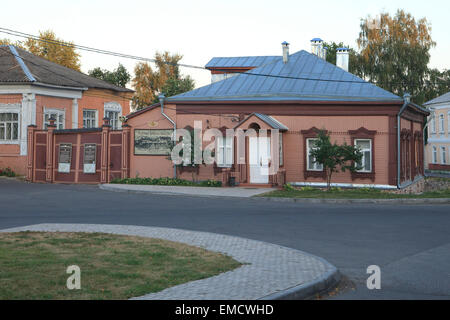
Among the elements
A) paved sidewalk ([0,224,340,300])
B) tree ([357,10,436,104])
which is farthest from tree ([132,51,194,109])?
paved sidewalk ([0,224,340,300])

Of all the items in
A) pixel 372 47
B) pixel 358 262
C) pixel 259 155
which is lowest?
pixel 358 262

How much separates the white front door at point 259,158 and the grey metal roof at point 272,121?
83 centimetres

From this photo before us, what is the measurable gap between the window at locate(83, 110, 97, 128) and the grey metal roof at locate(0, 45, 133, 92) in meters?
1.88

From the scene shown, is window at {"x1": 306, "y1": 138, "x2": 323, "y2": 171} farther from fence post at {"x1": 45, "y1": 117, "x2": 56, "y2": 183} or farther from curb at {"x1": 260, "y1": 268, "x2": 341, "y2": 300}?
curb at {"x1": 260, "y1": 268, "x2": 341, "y2": 300}

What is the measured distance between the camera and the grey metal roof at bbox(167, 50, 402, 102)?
27578 millimetres

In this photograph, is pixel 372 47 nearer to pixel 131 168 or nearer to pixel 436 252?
pixel 131 168

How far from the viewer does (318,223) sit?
47.4ft

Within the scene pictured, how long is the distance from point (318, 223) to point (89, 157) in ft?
60.6

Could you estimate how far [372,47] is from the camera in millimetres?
49656

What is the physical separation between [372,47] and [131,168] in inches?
1110

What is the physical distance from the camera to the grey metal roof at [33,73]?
33.9m

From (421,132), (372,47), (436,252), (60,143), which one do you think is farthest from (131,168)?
(372,47)

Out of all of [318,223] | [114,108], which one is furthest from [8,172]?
[318,223]

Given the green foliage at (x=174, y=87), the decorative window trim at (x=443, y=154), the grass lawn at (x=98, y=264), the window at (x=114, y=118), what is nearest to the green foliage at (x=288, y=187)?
the grass lawn at (x=98, y=264)
